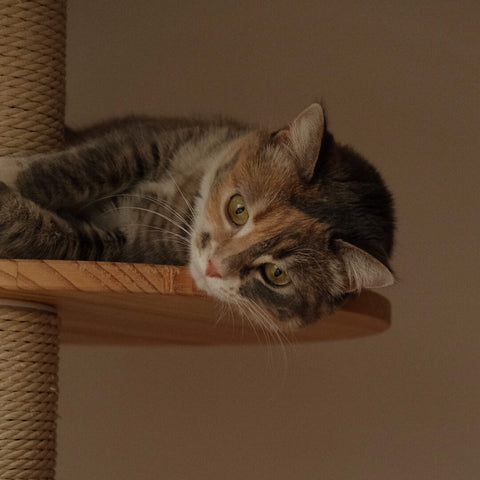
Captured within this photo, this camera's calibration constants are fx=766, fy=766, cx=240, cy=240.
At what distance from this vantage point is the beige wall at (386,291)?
224 cm

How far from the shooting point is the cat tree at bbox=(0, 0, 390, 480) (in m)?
0.89

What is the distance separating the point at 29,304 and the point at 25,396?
0.13m

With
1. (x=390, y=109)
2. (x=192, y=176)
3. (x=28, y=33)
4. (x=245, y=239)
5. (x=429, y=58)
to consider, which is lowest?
(x=245, y=239)

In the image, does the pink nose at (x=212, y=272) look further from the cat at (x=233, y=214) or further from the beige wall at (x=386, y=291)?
the beige wall at (x=386, y=291)

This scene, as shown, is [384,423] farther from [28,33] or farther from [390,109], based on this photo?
[28,33]

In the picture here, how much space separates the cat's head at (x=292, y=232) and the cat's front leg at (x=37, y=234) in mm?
177

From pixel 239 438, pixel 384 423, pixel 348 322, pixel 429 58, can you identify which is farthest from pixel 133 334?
pixel 429 58

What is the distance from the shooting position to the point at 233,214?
46.0 inches

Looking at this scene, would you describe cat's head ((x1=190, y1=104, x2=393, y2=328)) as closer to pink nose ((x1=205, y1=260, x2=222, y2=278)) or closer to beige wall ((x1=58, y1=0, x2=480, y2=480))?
pink nose ((x1=205, y1=260, x2=222, y2=278))

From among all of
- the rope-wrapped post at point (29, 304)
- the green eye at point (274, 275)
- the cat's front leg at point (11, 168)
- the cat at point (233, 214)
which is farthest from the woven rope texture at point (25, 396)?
the green eye at point (274, 275)

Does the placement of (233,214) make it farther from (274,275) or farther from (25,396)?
(25,396)

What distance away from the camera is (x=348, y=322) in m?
1.23

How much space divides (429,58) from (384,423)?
1119mm

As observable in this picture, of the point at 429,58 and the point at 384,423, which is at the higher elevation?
the point at 429,58
